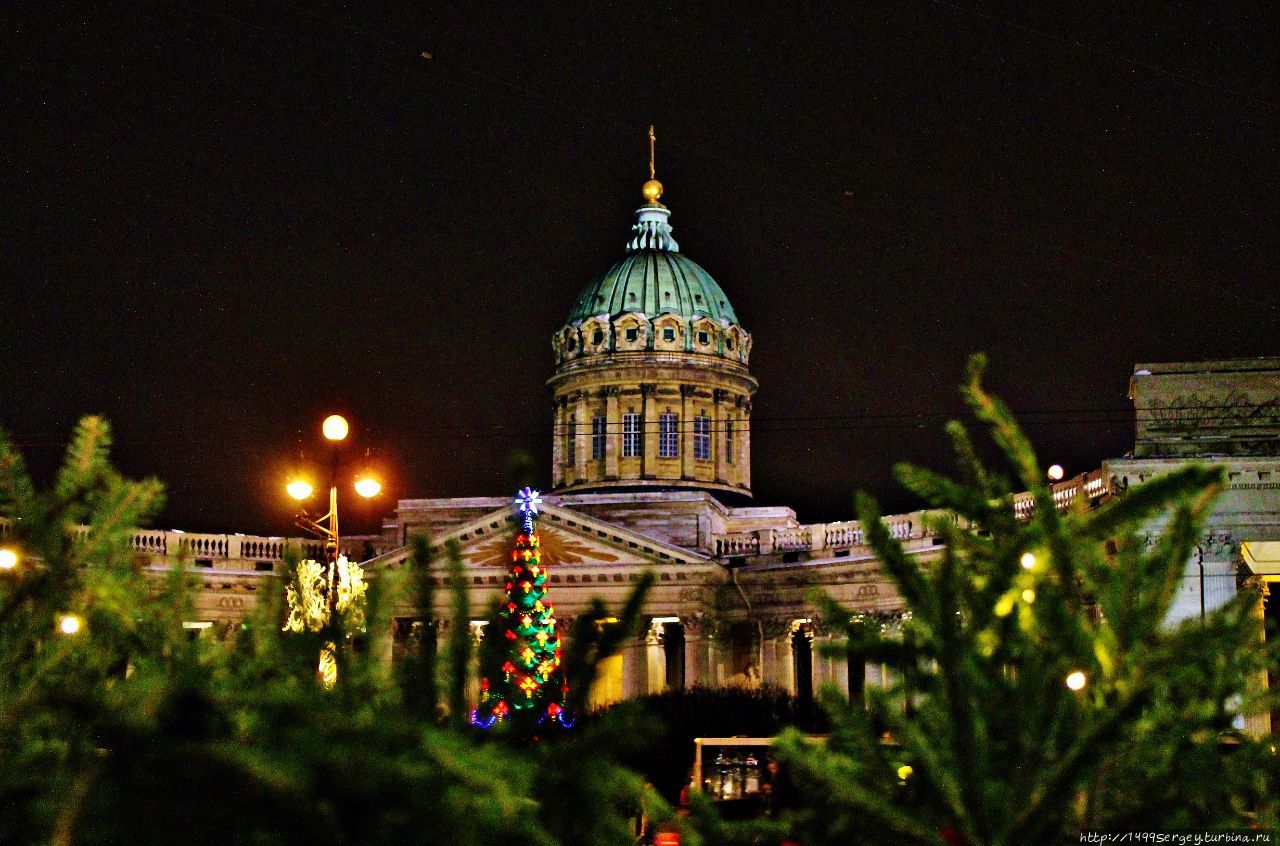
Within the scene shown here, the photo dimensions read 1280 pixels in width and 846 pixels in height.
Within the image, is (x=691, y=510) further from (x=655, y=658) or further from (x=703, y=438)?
(x=703, y=438)

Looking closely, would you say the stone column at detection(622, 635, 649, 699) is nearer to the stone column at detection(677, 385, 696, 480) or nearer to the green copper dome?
the stone column at detection(677, 385, 696, 480)

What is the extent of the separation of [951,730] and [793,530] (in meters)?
52.0

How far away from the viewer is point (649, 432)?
68.6 m

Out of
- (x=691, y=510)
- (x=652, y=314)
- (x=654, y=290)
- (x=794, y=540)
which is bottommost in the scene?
(x=794, y=540)

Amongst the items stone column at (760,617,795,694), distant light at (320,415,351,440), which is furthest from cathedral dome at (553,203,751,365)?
distant light at (320,415,351,440)

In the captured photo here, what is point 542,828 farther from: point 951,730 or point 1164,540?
point 1164,540

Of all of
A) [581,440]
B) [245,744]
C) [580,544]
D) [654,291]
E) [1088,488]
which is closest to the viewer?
[245,744]

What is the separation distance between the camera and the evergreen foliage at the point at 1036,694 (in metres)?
4.53

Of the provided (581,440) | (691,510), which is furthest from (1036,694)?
(581,440)

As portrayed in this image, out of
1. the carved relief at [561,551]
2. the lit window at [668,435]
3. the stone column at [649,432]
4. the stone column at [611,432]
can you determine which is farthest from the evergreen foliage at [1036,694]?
the lit window at [668,435]

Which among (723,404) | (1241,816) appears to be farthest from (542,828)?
(723,404)

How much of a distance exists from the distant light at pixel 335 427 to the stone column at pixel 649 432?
47.5 meters

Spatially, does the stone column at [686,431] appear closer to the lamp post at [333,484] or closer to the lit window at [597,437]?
the lit window at [597,437]

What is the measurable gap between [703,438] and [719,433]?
0.76 meters
